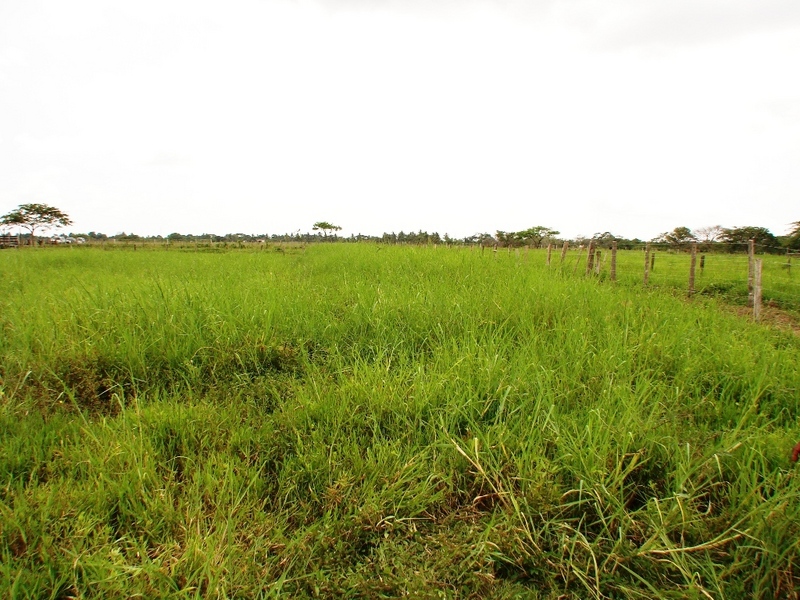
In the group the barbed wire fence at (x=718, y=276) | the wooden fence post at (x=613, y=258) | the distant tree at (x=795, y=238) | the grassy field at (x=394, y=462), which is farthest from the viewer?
the distant tree at (x=795, y=238)

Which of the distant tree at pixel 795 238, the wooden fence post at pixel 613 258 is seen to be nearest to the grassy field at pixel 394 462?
the wooden fence post at pixel 613 258

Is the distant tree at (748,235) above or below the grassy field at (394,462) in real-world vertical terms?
above

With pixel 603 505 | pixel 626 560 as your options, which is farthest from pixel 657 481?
pixel 626 560

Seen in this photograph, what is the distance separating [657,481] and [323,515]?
1.47 meters

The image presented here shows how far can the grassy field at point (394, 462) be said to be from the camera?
1.30m

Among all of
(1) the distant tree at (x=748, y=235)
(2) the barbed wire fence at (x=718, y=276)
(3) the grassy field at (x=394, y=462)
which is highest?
(1) the distant tree at (x=748, y=235)

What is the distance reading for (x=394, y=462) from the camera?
1754 mm

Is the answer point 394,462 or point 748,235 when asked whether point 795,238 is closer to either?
point 748,235

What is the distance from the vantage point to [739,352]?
277cm

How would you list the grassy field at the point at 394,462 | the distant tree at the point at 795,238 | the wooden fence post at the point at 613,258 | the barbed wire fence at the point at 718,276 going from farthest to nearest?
the distant tree at the point at 795,238
the wooden fence post at the point at 613,258
the barbed wire fence at the point at 718,276
the grassy field at the point at 394,462

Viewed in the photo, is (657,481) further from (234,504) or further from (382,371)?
(234,504)

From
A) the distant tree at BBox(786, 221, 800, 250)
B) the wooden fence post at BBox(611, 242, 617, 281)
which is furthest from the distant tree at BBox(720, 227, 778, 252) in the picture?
the wooden fence post at BBox(611, 242, 617, 281)

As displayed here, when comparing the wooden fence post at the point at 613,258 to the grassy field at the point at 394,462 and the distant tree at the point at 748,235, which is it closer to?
the grassy field at the point at 394,462

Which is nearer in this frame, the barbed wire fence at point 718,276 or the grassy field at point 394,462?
the grassy field at point 394,462
